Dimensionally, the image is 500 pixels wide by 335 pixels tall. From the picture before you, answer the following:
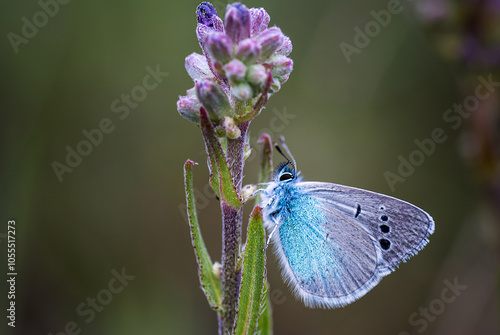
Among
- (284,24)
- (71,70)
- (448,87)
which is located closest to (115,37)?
(71,70)

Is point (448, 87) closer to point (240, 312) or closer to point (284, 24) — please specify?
point (284, 24)

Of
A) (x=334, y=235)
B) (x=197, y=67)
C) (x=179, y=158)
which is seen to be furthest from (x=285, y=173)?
(x=179, y=158)

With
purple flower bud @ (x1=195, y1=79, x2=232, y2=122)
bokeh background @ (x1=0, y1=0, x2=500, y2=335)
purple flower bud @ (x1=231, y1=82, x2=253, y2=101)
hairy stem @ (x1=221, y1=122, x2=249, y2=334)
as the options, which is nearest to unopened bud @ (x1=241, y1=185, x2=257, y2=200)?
hairy stem @ (x1=221, y1=122, x2=249, y2=334)

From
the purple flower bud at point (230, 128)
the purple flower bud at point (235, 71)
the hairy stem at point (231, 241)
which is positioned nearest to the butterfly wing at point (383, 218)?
the hairy stem at point (231, 241)

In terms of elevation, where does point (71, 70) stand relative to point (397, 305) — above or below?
above

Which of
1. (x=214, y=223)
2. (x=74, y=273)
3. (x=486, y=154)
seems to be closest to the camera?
(x=486, y=154)

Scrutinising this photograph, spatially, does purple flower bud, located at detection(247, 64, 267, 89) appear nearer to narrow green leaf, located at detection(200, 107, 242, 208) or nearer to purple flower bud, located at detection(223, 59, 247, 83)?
purple flower bud, located at detection(223, 59, 247, 83)
